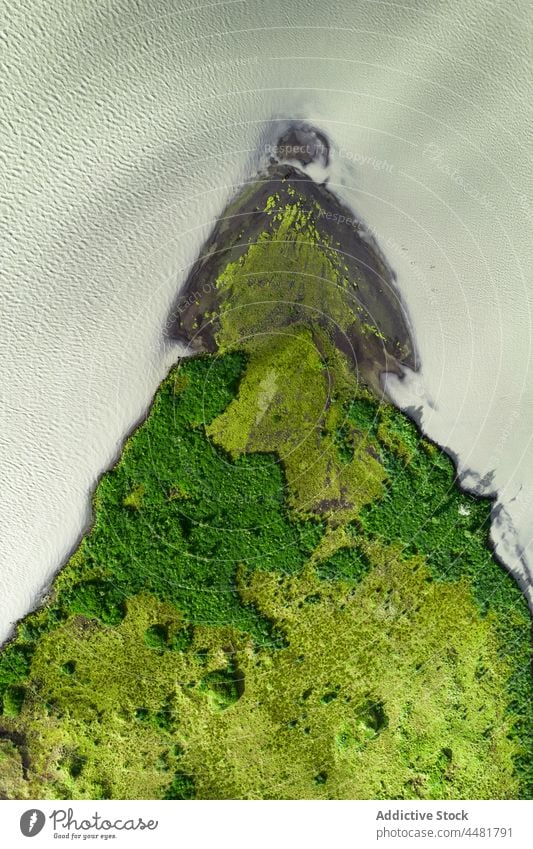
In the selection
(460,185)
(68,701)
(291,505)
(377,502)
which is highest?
(460,185)

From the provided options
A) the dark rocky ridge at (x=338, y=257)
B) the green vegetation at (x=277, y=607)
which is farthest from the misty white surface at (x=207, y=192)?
the green vegetation at (x=277, y=607)

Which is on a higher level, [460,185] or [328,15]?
[328,15]

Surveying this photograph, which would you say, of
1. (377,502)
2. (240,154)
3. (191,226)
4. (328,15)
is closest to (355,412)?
(377,502)
